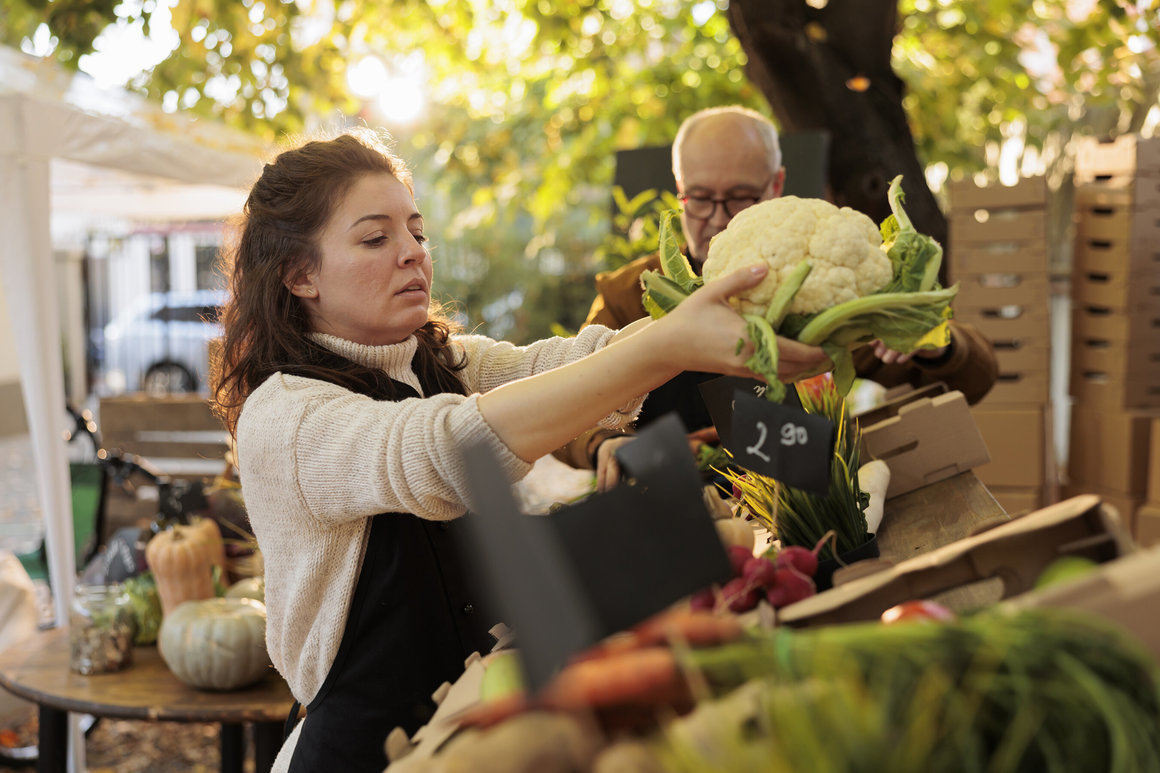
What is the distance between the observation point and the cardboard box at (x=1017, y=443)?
14.6 feet

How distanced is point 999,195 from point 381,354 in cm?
360

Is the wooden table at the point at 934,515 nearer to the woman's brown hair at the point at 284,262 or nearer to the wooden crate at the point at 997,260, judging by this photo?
the woman's brown hair at the point at 284,262

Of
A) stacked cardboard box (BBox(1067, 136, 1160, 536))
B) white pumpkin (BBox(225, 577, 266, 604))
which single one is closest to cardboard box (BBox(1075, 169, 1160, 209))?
stacked cardboard box (BBox(1067, 136, 1160, 536))

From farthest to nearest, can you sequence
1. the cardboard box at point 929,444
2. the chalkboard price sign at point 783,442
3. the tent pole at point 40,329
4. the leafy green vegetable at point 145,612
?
the tent pole at point 40,329
the leafy green vegetable at point 145,612
the cardboard box at point 929,444
the chalkboard price sign at point 783,442

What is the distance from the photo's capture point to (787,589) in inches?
47.9

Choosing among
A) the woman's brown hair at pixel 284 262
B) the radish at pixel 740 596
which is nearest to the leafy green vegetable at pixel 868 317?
the radish at pixel 740 596

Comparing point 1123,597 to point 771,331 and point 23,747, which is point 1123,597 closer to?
point 771,331

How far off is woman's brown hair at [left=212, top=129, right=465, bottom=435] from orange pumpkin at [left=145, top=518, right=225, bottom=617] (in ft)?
4.53

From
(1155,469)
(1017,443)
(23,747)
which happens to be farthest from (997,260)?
(23,747)

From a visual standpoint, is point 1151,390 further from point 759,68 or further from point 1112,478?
point 759,68

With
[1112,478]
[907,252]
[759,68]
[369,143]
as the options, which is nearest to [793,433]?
[907,252]

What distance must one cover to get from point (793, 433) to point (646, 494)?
281mm

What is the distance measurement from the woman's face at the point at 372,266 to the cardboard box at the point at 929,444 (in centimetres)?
96

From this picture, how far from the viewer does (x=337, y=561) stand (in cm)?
160
